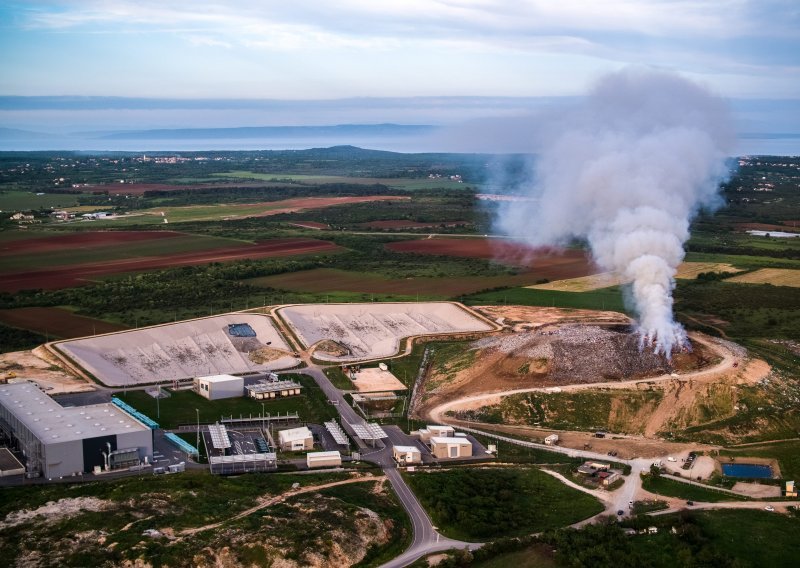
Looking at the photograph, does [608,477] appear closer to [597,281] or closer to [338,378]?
[338,378]

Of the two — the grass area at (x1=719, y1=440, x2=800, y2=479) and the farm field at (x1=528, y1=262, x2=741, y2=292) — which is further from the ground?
the farm field at (x1=528, y1=262, x2=741, y2=292)

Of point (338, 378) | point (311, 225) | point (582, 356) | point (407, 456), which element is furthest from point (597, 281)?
point (311, 225)

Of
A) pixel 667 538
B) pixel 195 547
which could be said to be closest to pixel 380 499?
pixel 195 547

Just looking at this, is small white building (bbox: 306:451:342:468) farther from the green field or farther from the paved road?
the green field

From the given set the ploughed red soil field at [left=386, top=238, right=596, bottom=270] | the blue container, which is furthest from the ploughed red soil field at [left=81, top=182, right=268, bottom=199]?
the blue container

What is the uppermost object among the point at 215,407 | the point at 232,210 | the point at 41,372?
the point at 232,210
